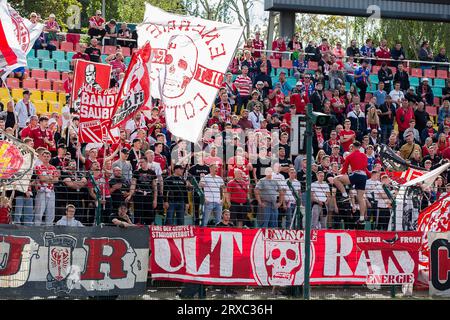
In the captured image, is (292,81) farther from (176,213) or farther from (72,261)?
(72,261)

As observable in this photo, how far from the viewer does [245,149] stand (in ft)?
71.7

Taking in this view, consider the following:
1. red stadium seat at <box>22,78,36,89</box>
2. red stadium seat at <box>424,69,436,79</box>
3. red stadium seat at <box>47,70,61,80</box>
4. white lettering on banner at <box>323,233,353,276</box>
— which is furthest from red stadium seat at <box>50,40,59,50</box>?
white lettering on banner at <box>323,233,353,276</box>

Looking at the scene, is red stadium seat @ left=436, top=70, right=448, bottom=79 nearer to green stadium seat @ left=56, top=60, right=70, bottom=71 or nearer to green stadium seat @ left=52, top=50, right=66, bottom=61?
green stadium seat @ left=52, top=50, right=66, bottom=61

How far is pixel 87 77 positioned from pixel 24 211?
3990mm

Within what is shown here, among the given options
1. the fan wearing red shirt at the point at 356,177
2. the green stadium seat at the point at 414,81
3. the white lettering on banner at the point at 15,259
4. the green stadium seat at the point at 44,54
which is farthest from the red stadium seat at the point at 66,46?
the white lettering on banner at the point at 15,259

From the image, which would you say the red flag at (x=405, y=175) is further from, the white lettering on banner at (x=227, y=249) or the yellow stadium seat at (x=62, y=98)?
the yellow stadium seat at (x=62, y=98)

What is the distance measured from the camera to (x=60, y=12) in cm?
5241

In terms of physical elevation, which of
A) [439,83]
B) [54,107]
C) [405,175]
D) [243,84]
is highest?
[439,83]

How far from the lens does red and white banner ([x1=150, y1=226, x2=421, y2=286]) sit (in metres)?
17.9

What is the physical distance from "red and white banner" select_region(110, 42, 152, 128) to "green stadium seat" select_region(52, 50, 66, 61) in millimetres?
9492

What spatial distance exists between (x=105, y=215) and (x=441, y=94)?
711 inches

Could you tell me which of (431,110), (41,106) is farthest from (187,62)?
(431,110)

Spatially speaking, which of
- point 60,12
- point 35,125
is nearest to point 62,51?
point 35,125
